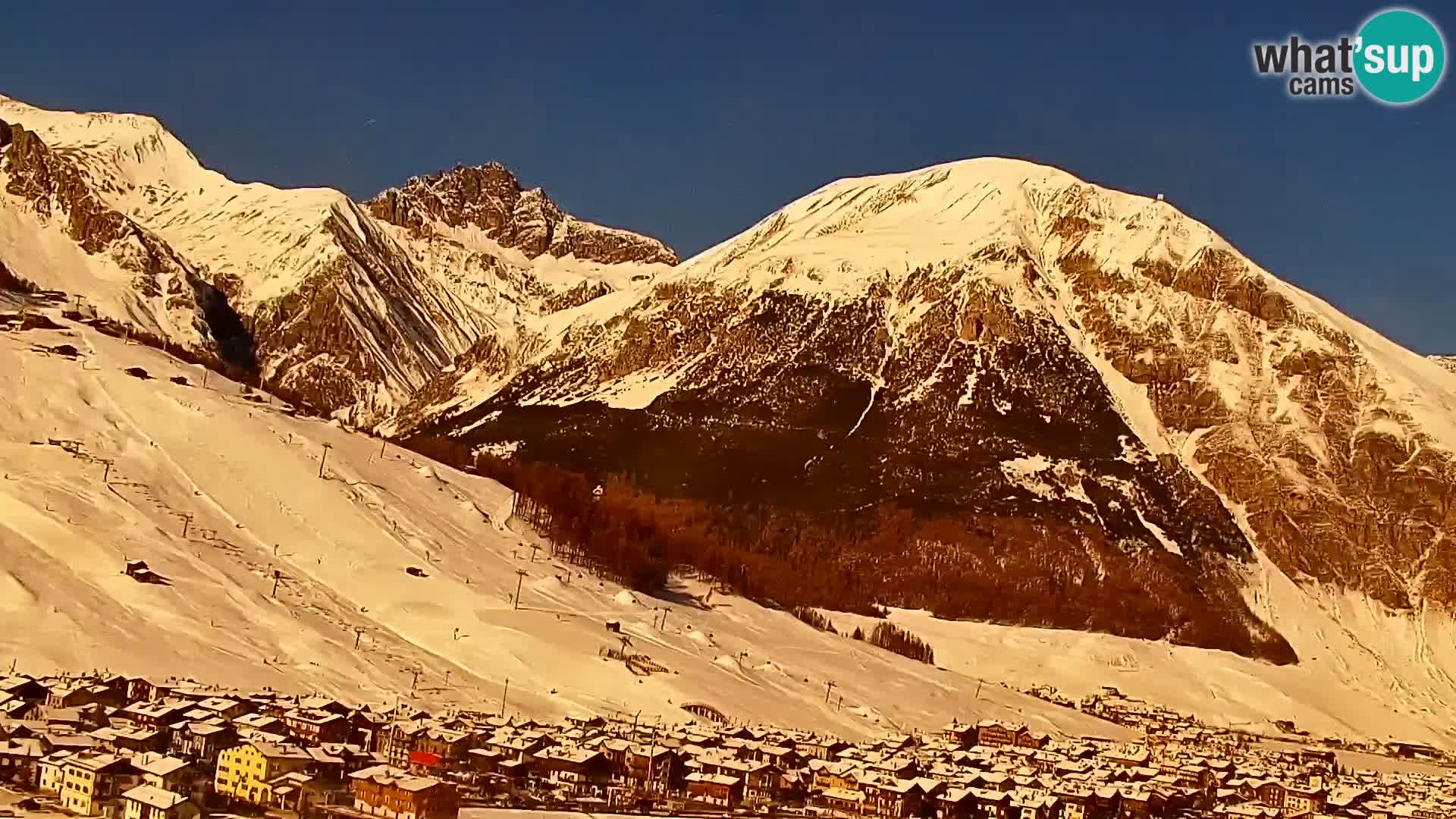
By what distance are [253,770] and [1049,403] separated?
11688 centimetres

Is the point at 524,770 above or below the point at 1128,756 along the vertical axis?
below

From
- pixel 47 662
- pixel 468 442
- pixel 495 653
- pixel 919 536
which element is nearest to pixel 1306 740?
pixel 919 536

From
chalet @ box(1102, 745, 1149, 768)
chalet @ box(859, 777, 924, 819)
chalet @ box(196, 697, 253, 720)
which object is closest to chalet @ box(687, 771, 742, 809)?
chalet @ box(859, 777, 924, 819)

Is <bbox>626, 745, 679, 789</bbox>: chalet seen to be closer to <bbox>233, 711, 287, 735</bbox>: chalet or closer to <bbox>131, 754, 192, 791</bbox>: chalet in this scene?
<bbox>233, 711, 287, 735</bbox>: chalet

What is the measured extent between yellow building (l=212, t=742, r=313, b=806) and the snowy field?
17.4 meters

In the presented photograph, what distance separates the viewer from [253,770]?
44875mm

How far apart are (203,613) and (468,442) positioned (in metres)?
88.2

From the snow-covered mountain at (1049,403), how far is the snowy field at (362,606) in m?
16.1

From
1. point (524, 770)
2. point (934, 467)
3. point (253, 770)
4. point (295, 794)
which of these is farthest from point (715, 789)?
point (934, 467)

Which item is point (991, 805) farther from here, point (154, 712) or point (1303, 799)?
point (154, 712)

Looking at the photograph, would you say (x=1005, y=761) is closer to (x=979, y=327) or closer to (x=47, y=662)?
(x=47, y=662)

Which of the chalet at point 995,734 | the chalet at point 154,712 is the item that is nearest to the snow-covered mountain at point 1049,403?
the chalet at point 995,734

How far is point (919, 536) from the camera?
13275cm

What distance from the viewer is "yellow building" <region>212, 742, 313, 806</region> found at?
44125 mm
